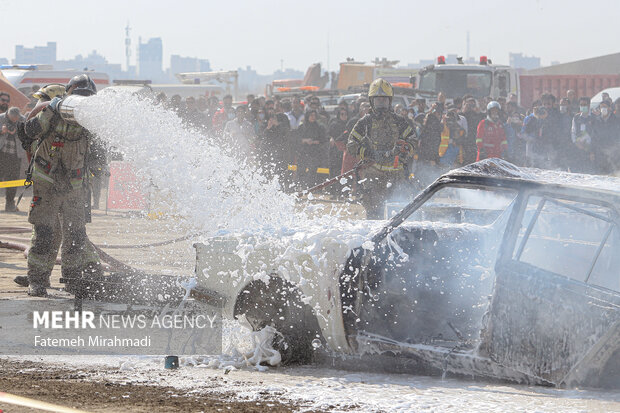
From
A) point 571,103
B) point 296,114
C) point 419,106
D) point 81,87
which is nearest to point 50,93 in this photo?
point 81,87

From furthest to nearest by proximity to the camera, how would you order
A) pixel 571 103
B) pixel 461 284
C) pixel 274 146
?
1. pixel 571 103
2. pixel 274 146
3. pixel 461 284

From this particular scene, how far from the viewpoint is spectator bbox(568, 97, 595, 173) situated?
17.2m

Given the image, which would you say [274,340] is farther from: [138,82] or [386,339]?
[138,82]

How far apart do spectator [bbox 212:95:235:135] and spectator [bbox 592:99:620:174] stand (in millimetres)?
7470

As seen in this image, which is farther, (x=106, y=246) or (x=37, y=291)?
(x=106, y=246)

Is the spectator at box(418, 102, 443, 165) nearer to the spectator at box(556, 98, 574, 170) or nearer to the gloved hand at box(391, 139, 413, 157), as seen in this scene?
the spectator at box(556, 98, 574, 170)

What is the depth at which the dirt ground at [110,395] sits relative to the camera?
4582 millimetres

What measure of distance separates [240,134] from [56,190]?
913 cm

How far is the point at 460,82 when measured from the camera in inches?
853

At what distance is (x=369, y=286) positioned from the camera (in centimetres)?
540

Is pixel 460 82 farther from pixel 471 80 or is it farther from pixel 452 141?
pixel 452 141

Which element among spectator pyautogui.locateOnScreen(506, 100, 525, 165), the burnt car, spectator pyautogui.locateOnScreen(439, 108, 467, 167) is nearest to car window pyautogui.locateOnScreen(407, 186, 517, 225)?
the burnt car

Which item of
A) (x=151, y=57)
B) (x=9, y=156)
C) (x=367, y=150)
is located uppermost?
(x=151, y=57)

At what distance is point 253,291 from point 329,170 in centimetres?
1258
